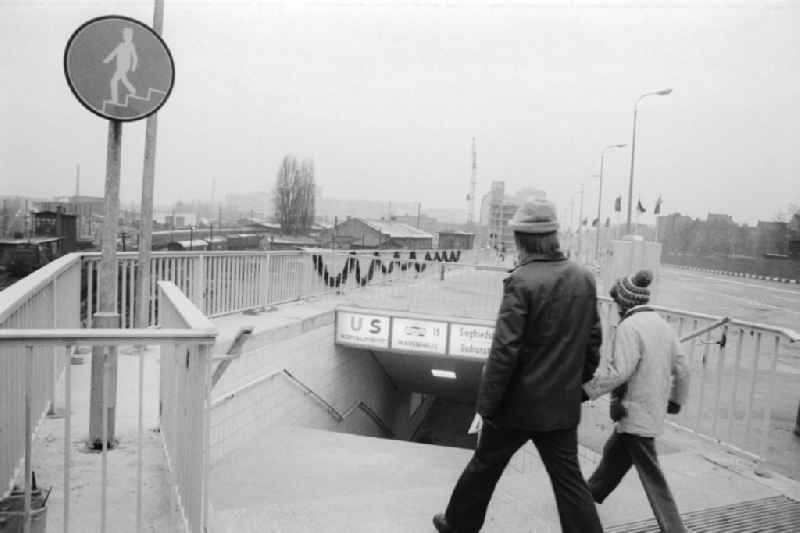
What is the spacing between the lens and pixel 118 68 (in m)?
3.68

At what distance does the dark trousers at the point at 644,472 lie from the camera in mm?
3244

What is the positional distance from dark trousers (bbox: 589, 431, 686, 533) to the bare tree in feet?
217

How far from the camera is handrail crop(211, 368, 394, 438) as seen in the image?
677 cm

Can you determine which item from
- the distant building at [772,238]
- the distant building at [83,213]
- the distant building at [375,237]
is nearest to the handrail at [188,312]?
the distant building at [83,213]

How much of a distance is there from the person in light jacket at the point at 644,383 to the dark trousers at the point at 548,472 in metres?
0.50

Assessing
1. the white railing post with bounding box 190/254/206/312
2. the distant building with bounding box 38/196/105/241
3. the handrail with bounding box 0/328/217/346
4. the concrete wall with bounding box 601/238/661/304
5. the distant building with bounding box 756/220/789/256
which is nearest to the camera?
the handrail with bounding box 0/328/217/346

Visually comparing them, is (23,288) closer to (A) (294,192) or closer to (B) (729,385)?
(B) (729,385)

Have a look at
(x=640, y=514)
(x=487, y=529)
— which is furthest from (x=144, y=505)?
(x=640, y=514)

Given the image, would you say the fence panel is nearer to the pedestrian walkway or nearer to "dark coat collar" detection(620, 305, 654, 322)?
the pedestrian walkway

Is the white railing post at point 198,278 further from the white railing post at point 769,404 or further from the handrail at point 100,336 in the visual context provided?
the white railing post at point 769,404

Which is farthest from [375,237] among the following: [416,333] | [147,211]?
[147,211]

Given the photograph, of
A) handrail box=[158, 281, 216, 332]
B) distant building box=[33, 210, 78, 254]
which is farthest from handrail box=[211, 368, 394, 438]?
distant building box=[33, 210, 78, 254]

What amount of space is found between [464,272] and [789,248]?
155 feet

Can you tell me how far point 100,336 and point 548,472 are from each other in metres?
2.11
